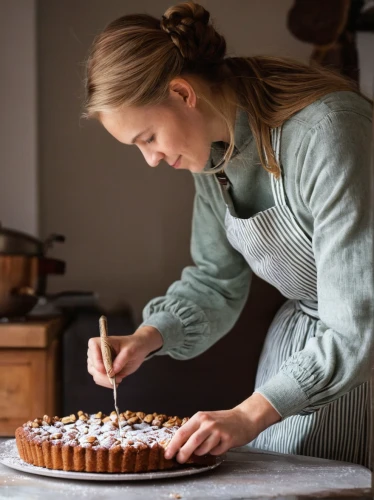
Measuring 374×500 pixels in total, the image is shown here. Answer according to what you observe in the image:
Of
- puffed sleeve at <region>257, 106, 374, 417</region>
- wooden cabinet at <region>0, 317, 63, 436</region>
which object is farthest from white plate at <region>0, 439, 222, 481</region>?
wooden cabinet at <region>0, 317, 63, 436</region>

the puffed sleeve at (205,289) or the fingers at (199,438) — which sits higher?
the puffed sleeve at (205,289)

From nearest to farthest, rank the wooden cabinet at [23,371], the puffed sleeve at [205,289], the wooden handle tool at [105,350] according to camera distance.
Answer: the wooden handle tool at [105,350] < the puffed sleeve at [205,289] < the wooden cabinet at [23,371]

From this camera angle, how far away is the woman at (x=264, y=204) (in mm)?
1010

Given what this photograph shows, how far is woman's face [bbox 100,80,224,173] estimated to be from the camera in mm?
1175

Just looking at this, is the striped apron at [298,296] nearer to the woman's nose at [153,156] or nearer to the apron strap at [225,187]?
the apron strap at [225,187]

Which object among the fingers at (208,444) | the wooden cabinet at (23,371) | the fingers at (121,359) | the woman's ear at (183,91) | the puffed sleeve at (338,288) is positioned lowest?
the wooden cabinet at (23,371)

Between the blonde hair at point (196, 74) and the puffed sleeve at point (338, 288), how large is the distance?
0.14 metres

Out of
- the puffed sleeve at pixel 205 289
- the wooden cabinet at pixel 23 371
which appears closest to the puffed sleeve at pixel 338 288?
the puffed sleeve at pixel 205 289

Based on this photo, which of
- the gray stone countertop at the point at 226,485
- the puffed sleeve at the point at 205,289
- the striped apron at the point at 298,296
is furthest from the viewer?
the puffed sleeve at the point at 205,289

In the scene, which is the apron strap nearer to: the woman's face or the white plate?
the woman's face

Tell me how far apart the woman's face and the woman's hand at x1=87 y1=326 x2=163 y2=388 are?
0.92ft

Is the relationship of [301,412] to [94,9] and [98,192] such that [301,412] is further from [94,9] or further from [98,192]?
[94,9]

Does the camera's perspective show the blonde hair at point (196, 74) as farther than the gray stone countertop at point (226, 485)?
Yes

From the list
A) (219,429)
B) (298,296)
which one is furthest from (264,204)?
(219,429)
